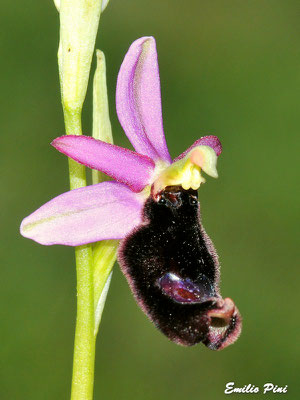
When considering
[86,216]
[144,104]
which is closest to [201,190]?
[144,104]

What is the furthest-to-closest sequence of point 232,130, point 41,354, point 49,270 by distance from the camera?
1. point 232,130
2. point 49,270
3. point 41,354

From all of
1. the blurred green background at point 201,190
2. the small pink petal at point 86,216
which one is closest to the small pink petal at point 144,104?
the small pink petal at point 86,216

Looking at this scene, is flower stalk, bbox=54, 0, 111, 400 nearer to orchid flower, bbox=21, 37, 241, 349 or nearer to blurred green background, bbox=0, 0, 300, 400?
orchid flower, bbox=21, 37, 241, 349

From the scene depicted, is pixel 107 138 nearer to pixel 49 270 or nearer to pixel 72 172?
pixel 72 172

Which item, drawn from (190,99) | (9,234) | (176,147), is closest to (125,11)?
(190,99)

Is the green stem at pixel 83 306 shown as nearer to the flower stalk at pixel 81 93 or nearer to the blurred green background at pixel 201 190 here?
the flower stalk at pixel 81 93

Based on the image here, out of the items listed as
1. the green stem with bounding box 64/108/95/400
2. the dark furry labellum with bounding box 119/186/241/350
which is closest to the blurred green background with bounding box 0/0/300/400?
the green stem with bounding box 64/108/95/400
